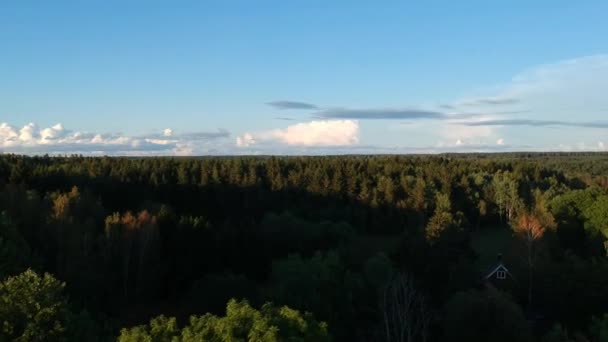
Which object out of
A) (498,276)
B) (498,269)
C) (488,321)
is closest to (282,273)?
(488,321)

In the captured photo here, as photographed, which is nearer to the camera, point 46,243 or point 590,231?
point 46,243

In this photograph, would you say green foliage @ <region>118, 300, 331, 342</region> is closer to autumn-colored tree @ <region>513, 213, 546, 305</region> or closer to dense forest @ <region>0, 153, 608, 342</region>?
dense forest @ <region>0, 153, 608, 342</region>

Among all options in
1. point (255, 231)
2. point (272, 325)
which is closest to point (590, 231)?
point (255, 231)

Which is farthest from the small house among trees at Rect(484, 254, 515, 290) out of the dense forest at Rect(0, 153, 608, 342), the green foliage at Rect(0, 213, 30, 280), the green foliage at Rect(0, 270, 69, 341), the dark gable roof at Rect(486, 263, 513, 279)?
the green foliage at Rect(0, 270, 69, 341)

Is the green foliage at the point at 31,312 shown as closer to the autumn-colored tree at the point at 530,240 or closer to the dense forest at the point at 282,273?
the dense forest at the point at 282,273

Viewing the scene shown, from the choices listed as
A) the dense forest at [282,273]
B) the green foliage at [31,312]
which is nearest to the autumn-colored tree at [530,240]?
the dense forest at [282,273]

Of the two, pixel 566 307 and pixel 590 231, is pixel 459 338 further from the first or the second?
pixel 590 231
